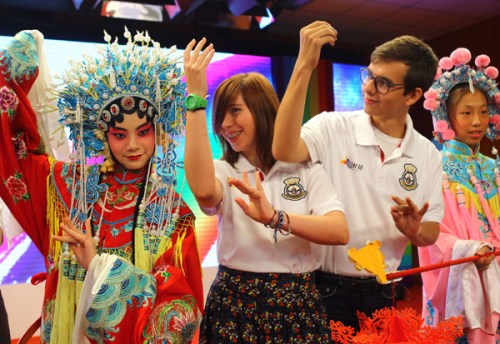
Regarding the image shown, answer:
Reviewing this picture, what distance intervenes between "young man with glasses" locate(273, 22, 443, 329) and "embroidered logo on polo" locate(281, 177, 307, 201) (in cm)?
7

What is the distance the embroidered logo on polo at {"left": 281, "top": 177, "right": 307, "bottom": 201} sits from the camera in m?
1.55

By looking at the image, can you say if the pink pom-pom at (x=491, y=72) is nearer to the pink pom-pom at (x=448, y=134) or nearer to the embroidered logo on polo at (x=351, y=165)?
the pink pom-pom at (x=448, y=134)

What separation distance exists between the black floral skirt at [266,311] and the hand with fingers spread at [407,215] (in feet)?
1.29

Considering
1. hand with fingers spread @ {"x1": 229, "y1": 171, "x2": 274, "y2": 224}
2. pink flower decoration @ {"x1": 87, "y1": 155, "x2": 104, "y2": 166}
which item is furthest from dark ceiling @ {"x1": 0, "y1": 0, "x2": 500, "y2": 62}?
hand with fingers spread @ {"x1": 229, "y1": 171, "x2": 274, "y2": 224}

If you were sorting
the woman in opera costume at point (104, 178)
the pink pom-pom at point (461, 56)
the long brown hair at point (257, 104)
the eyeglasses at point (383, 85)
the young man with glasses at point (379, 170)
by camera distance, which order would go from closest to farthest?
the woman in opera costume at point (104, 178) → the long brown hair at point (257, 104) → the young man with glasses at point (379, 170) → the eyeglasses at point (383, 85) → the pink pom-pom at point (461, 56)

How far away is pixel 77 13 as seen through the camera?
3.88 m

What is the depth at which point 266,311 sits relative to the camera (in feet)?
4.73

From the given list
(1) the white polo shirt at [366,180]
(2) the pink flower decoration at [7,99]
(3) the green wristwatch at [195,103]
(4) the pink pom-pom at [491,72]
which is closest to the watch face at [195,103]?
(3) the green wristwatch at [195,103]

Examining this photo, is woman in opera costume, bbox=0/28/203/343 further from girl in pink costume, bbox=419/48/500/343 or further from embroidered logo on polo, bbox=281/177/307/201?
girl in pink costume, bbox=419/48/500/343

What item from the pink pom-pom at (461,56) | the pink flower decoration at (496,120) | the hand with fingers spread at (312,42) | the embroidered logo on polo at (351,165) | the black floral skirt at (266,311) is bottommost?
the black floral skirt at (266,311)

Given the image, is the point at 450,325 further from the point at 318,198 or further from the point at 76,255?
the point at 76,255

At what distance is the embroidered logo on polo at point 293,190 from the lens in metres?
1.55

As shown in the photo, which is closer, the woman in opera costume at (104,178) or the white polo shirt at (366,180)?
the woman in opera costume at (104,178)

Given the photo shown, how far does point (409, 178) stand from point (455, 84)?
0.94m
